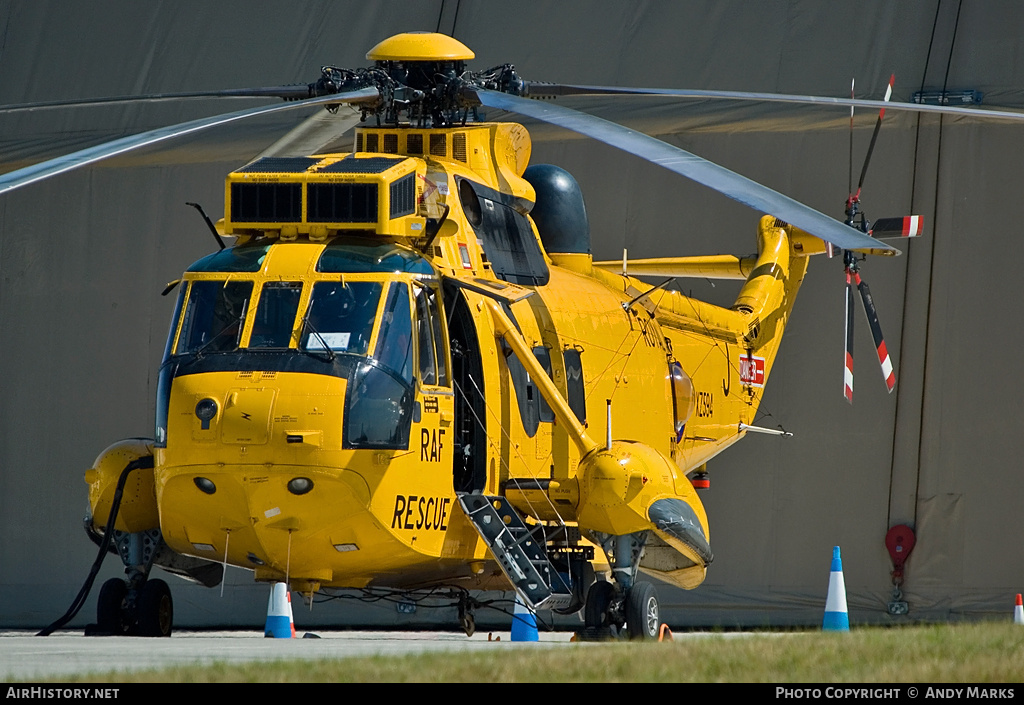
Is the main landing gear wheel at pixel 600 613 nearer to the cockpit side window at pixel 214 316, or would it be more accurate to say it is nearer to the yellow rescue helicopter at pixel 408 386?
the yellow rescue helicopter at pixel 408 386

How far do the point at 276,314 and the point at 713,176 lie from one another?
119 inches

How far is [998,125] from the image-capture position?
55.8ft

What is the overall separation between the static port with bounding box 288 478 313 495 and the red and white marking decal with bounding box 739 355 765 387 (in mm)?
6659

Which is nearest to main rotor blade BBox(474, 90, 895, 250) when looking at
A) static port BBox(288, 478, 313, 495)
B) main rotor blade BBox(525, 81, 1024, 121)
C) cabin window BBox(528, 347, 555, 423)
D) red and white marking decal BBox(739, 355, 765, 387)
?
main rotor blade BBox(525, 81, 1024, 121)

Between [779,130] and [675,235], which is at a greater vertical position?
[779,130]

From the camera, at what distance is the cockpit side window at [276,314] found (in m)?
9.42

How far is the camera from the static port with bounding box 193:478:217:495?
921 cm

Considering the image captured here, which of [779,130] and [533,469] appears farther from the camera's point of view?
[779,130]

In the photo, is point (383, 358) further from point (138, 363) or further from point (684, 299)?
point (138, 363)

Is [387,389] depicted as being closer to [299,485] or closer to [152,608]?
[299,485]

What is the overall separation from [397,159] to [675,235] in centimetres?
846

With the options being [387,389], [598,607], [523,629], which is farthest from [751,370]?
[387,389]

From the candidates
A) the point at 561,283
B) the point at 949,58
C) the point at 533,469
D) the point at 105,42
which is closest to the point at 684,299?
the point at 561,283

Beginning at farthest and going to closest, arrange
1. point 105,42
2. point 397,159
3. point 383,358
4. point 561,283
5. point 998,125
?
1. point 105,42
2. point 998,125
3. point 561,283
4. point 397,159
5. point 383,358
